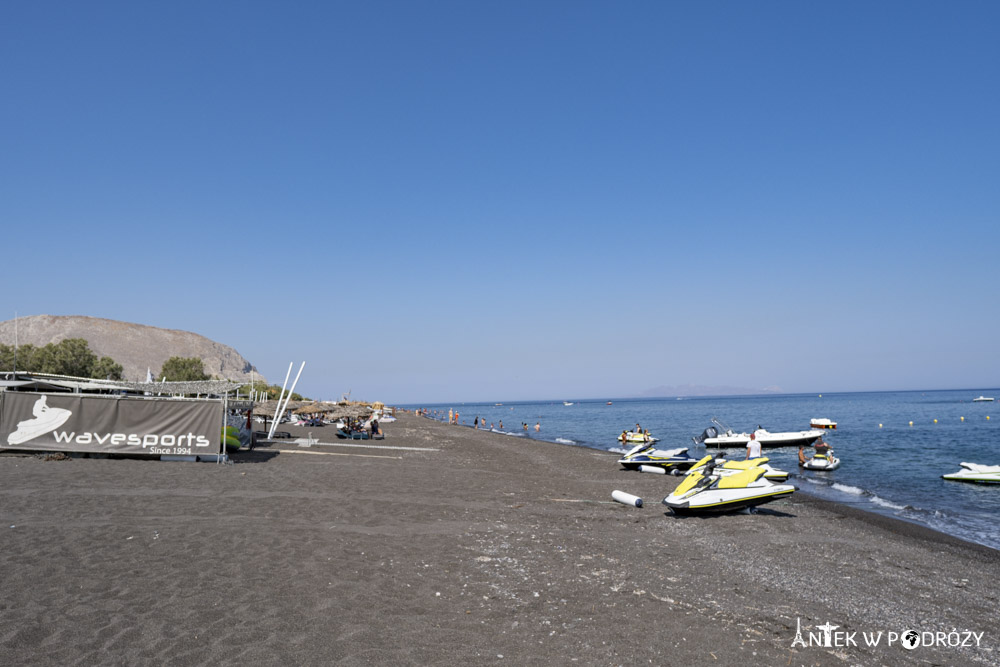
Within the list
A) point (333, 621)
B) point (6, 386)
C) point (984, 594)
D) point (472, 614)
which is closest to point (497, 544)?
point (472, 614)

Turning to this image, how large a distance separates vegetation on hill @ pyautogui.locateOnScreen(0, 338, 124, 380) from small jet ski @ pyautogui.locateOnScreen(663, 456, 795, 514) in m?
66.7

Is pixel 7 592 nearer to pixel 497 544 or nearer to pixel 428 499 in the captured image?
pixel 497 544

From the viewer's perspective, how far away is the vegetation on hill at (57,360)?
200ft

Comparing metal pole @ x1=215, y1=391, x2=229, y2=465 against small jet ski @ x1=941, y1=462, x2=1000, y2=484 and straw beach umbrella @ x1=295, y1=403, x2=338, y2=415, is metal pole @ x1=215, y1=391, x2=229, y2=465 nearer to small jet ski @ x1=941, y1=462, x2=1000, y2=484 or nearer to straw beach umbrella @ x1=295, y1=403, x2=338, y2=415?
small jet ski @ x1=941, y1=462, x2=1000, y2=484

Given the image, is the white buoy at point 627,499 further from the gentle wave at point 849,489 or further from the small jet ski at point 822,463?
the small jet ski at point 822,463

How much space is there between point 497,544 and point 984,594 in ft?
27.0

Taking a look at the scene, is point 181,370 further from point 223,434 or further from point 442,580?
point 442,580

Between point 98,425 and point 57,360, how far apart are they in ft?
180

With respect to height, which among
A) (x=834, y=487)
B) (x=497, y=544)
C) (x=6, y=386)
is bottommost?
(x=834, y=487)

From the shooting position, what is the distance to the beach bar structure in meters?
19.6

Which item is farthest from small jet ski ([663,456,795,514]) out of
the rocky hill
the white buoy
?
the rocky hill

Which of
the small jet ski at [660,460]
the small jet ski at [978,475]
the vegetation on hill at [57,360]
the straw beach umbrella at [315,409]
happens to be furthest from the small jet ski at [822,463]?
the vegetation on hill at [57,360]

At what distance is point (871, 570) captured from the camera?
33.0 ft

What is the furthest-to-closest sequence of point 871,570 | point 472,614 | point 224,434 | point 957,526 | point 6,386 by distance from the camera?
point 6,386
point 224,434
point 957,526
point 871,570
point 472,614
